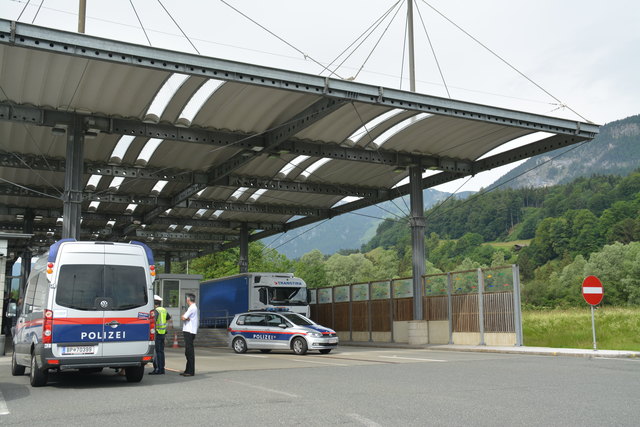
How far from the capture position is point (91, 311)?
11953mm

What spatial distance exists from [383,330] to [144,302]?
19973 mm

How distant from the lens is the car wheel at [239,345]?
24953 millimetres

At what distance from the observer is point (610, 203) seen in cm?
13975

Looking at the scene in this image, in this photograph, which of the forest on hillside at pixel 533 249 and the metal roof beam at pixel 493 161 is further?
the forest on hillside at pixel 533 249

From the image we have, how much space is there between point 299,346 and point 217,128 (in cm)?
794

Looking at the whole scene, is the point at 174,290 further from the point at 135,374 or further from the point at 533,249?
the point at 533,249

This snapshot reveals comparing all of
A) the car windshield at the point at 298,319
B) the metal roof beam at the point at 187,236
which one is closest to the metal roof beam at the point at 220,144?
the car windshield at the point at 298,319

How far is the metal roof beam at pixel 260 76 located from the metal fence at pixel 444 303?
5169mm

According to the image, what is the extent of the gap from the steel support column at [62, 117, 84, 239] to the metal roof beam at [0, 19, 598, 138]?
19.0ft

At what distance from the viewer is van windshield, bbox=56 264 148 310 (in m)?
11.9

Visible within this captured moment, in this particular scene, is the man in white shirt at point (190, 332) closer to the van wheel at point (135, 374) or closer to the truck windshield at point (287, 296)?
→ the van wheel at point (135, 374)

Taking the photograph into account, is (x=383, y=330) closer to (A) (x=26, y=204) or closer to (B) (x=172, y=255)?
(A) (x=26, y=204)

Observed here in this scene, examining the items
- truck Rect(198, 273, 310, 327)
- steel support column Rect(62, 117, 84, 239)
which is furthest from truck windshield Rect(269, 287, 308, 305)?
steel support column Rect(62, 117, 84, 239)

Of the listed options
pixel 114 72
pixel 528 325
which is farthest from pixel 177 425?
pixel 528 325
